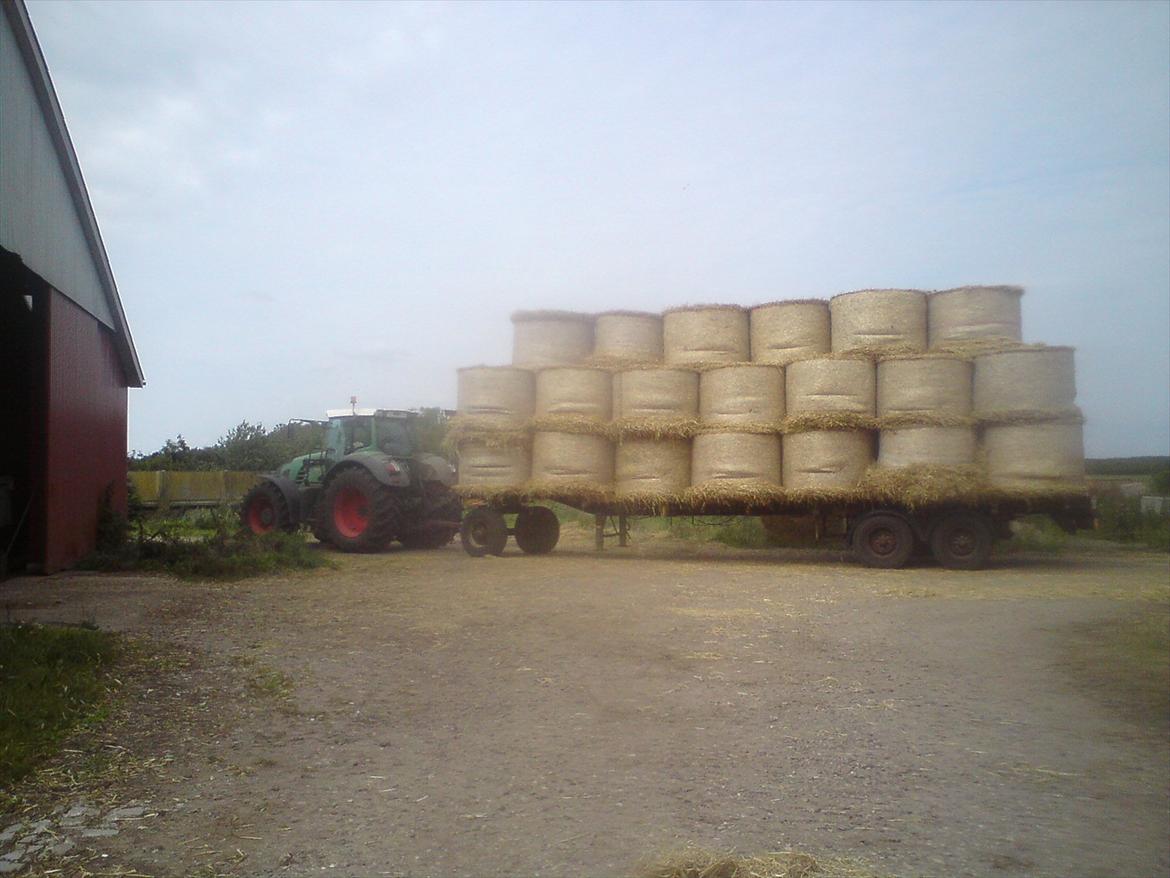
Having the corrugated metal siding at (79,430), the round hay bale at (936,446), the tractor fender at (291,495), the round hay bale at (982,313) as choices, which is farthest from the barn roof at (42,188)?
the round hay bale at (982,313)

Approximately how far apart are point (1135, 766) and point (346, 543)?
11.7 m

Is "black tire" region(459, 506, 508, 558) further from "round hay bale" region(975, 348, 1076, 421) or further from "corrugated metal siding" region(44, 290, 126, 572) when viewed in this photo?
"round hay bale" region(975, 348, 1076, 421)

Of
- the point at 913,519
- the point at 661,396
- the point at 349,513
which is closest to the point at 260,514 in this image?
the point at 349,513

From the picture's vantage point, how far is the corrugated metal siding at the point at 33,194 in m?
9.93

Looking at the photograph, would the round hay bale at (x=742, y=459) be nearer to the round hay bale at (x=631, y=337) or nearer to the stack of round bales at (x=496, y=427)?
the round hay bale at (x=631, y=337)

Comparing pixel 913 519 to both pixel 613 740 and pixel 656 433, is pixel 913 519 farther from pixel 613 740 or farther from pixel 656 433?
pixel 613 740

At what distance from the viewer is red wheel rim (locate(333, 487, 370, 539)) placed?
576 inches

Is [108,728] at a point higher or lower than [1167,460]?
lower

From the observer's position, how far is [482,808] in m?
3.77

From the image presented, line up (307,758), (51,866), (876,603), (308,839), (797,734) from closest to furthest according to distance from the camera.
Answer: (51,866)
(308,839)
(307,758)
(797,734)
(876,603)

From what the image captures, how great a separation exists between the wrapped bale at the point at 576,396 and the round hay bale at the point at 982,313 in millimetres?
4321

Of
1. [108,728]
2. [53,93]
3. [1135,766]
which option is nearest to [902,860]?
[1135,766]

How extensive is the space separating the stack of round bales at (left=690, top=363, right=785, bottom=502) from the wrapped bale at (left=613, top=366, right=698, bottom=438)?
0.91ft

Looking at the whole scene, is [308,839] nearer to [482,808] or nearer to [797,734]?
[482,808]
